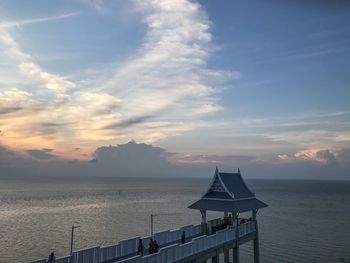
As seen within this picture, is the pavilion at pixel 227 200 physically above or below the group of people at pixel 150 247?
above

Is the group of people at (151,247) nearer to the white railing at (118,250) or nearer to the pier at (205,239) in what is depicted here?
the pier at (205,239)

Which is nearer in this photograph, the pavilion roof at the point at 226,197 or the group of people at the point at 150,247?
the group of people at the point at 150,247

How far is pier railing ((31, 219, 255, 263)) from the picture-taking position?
69.2 feet

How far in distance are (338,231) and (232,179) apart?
36746 millimetres

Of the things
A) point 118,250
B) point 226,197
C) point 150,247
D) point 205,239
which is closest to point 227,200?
point 226,197

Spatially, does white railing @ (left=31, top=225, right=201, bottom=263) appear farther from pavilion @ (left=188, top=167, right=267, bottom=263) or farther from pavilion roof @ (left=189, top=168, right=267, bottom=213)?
pavilion roof @ (left=189, top=168, right=267, bottom=213)

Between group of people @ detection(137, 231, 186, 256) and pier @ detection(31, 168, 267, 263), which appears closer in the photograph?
pier @ detection(31, 168, 267, 263)

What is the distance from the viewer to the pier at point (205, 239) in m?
22.0

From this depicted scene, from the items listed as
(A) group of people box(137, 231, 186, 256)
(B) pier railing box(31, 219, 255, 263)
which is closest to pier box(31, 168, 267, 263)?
(B) pier railing box(31, 219, 255, 263)

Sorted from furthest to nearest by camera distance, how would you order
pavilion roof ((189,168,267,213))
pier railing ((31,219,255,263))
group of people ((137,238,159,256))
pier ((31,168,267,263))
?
pavilion roof ((189,168,267,213)) < group of people ((137,238,159,256)) < pier ((31,168,267,263)) < pier railing ((31,219,255,263))

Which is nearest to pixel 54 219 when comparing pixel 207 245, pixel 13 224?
pixel 13 224

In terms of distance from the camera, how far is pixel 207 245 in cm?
2659

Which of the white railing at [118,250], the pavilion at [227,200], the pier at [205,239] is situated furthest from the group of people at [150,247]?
the pavilion at [227,200]

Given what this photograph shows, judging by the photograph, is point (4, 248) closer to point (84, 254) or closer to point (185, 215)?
point (84, 254)
